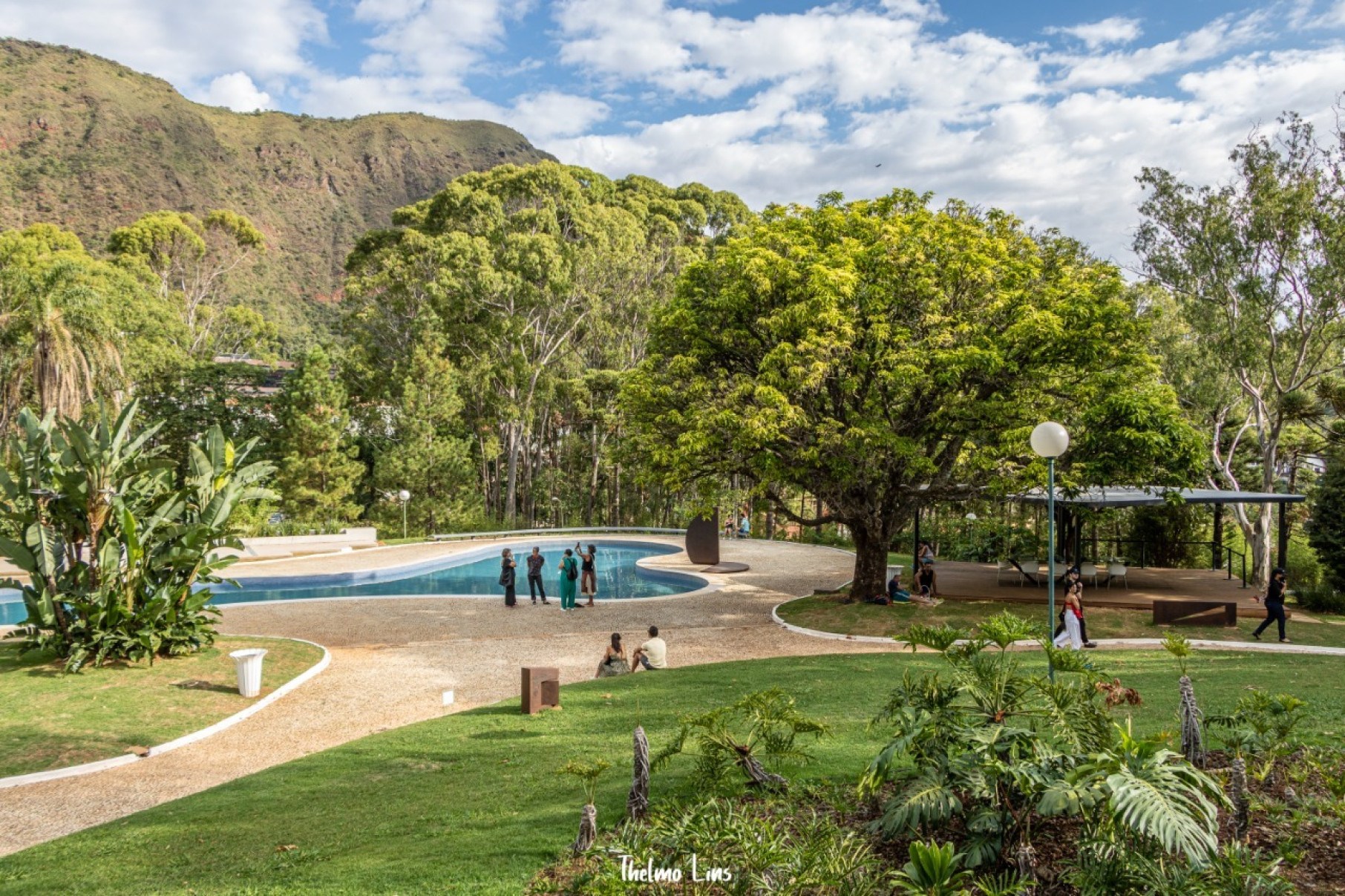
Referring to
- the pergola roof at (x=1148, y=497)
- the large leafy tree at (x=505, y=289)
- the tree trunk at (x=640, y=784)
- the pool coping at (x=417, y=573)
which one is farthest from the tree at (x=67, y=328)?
the pergola roof at (x=1148, y=497)

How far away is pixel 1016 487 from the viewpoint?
1378 centimetres

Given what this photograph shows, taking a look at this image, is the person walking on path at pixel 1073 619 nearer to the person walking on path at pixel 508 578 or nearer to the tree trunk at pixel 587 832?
the tree trunk at pixel 587 832

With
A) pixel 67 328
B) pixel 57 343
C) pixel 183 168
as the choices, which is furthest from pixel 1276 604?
pixel 183 168

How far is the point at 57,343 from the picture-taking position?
55.2 feet

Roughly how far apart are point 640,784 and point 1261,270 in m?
19.4

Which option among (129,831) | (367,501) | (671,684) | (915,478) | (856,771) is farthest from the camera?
(367,501)

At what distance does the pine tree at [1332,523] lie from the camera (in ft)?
56.3

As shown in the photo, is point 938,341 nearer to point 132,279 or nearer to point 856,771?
point 856,771

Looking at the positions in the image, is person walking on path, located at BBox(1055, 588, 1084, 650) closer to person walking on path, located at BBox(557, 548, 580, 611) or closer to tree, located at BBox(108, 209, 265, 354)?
person walking on path, located at BBox(557, 548, 580, 611)

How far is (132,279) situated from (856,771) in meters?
39.2

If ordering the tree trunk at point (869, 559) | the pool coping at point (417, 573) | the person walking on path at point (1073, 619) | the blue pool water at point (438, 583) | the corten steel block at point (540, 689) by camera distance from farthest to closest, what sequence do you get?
the blue pool water at point (438, 583) → the pool coping at point (417, 573) → the tree trunk at point (869, 559) → the person walking on path at point (1073, 619) → the corten steel block at point (540, 689)

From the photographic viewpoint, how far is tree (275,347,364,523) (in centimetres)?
2922

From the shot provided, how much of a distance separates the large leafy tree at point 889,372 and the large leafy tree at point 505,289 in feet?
59.7

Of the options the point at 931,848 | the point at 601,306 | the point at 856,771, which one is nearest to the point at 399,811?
the point at 856,771
